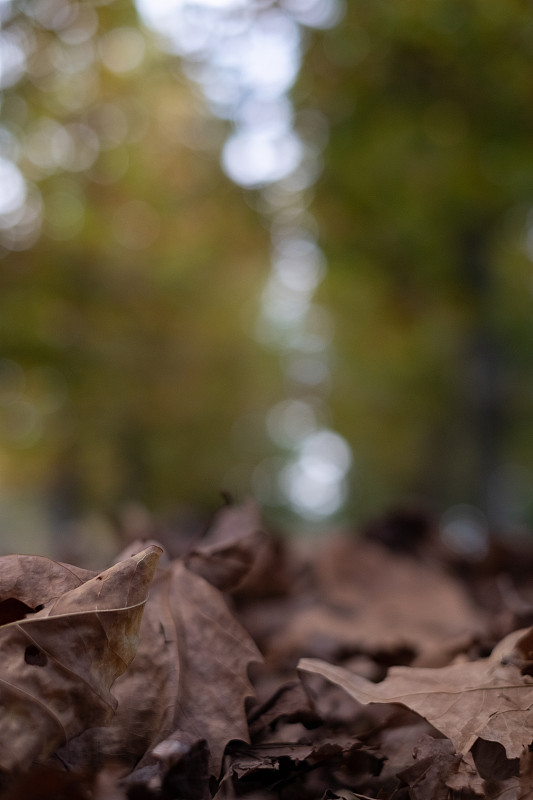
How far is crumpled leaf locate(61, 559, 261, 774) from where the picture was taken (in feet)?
1.30

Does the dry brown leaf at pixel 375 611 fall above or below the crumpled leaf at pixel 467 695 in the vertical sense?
below

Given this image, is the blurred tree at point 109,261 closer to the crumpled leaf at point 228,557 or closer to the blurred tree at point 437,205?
the blurred tree at point 437,205

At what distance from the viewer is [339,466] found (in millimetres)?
18391

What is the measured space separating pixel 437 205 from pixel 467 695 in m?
5.83

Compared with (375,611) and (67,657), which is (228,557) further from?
(375,611)

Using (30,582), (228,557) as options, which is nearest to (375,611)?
(228,557)

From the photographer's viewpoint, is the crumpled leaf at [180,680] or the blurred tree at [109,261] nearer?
the crumpled leaf at [180,680]

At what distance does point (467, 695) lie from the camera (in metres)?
0.45

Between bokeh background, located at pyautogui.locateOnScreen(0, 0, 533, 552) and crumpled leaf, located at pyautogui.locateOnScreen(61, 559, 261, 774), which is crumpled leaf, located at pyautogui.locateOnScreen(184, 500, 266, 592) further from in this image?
bokeh background, located at pyautogui.locateOnScreen(0, 0, 533, 552)

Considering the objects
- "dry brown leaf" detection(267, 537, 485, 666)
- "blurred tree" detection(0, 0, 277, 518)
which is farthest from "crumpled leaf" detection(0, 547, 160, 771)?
"blurred tree" detection(0, 0, 277, 518)

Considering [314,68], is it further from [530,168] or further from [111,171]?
[111,171]

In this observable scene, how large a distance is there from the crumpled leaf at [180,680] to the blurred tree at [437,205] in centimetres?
369

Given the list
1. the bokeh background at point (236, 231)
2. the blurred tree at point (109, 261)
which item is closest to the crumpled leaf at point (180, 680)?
the bokeh background at point (236, 231)

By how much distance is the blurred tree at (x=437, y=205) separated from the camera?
13.9ft
